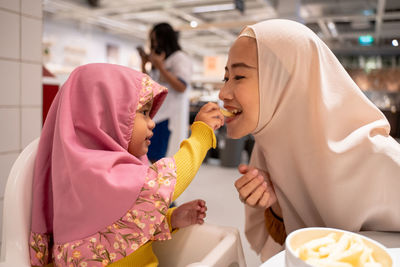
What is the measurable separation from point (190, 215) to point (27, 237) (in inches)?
18.6

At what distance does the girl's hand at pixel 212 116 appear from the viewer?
1.03 meters

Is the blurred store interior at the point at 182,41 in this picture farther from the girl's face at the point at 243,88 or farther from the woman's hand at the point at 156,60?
the woman's hand at the point at 156,60

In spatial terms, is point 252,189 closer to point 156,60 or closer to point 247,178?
point 247,178

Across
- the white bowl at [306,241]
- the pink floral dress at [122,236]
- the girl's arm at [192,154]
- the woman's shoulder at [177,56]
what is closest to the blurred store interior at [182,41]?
the girl's arm at [192,154]

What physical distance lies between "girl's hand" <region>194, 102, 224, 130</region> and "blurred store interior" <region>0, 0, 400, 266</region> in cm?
52

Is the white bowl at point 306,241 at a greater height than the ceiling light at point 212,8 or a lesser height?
lesser

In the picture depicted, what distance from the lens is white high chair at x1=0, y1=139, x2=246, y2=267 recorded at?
2.58 ft

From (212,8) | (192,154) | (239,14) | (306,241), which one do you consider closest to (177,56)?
(192,154)

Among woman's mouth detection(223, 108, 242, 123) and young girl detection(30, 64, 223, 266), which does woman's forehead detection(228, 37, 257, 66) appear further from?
young girl detection(30, 64, 223, 266)

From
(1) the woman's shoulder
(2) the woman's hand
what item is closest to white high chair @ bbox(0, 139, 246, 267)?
(2) the woman's hand

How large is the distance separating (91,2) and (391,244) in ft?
26.1

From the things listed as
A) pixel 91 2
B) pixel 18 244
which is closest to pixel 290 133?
pixel 18 244

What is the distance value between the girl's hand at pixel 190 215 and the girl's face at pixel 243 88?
262mm

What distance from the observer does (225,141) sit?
505 centimetres
